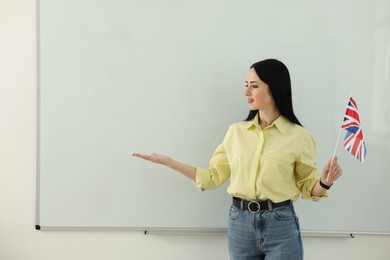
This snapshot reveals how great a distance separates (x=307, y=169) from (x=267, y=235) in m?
0.31

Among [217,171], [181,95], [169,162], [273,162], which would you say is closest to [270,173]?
[273,162]

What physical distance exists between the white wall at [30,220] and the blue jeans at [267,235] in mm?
431

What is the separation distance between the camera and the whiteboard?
1.80 meters

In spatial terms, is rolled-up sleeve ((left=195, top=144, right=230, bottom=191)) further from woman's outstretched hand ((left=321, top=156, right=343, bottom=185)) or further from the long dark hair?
woman's outstretched hand ((left=321, top=156, right=343, bottom=185))

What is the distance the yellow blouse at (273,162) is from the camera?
56.4 inches

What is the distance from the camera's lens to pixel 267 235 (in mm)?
1413

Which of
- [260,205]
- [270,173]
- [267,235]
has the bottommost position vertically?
[267,235]

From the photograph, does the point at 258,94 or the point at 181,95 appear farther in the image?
the point at 181,95

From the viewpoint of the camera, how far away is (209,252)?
6.20 ft

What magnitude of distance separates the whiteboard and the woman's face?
0.30 metres

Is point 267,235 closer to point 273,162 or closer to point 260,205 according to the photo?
point 260,205

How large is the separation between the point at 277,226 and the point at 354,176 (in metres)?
0.65

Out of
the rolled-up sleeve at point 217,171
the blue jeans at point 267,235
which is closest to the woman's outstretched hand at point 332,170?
the blue jeans at point 267,235

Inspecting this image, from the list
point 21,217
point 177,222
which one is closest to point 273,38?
point 177,222
